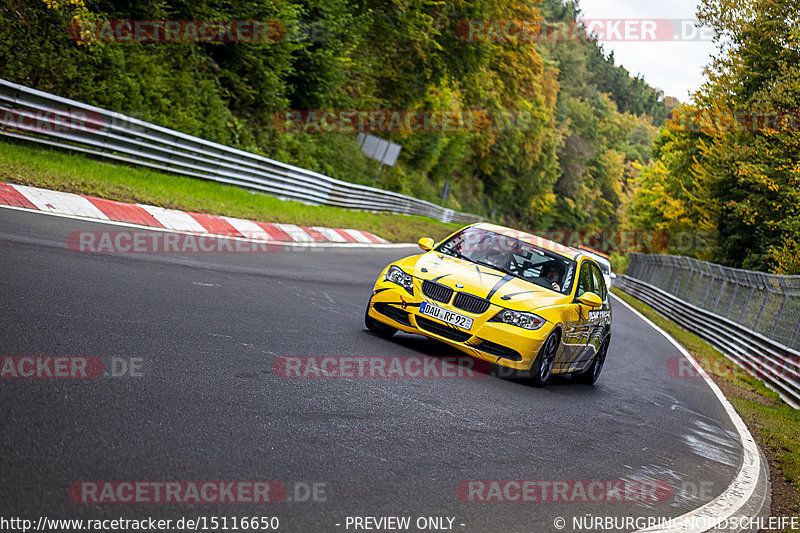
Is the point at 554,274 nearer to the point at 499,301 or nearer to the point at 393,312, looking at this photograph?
the point at 499,301

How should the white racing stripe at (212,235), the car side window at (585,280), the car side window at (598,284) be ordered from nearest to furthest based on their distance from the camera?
the car side window at (585,280), the car side window at (598,284), the white racing stripe at (212,235)

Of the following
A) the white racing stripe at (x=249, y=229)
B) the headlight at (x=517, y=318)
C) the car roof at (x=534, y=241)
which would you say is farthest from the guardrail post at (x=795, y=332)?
the white racing stripe at (x=249, y=229)

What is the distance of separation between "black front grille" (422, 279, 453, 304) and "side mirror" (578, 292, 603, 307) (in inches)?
69.6

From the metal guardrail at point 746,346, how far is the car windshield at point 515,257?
5993mm

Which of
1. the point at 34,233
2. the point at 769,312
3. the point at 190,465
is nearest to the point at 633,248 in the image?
the point at 769,312

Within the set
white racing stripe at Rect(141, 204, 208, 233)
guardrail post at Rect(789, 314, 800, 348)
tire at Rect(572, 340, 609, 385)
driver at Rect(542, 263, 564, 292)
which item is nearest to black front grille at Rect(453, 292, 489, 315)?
driver at Rect(542, 263, 564, 292)

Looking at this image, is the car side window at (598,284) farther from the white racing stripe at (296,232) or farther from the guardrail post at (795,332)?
the white racing stripe at (296,232)

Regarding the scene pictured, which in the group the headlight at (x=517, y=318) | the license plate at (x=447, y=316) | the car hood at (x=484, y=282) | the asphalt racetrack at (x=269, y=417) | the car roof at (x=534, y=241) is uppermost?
the car roof at (x=534, y=241)

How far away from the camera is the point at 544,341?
8984 mm

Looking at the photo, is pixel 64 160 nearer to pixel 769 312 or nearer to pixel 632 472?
pixel 632 472

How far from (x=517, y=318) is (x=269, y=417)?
3.90 meters

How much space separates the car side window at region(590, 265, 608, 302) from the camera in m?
10.9

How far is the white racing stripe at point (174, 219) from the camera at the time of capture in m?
14.3

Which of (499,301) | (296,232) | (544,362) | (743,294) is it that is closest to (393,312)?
(499,301)
